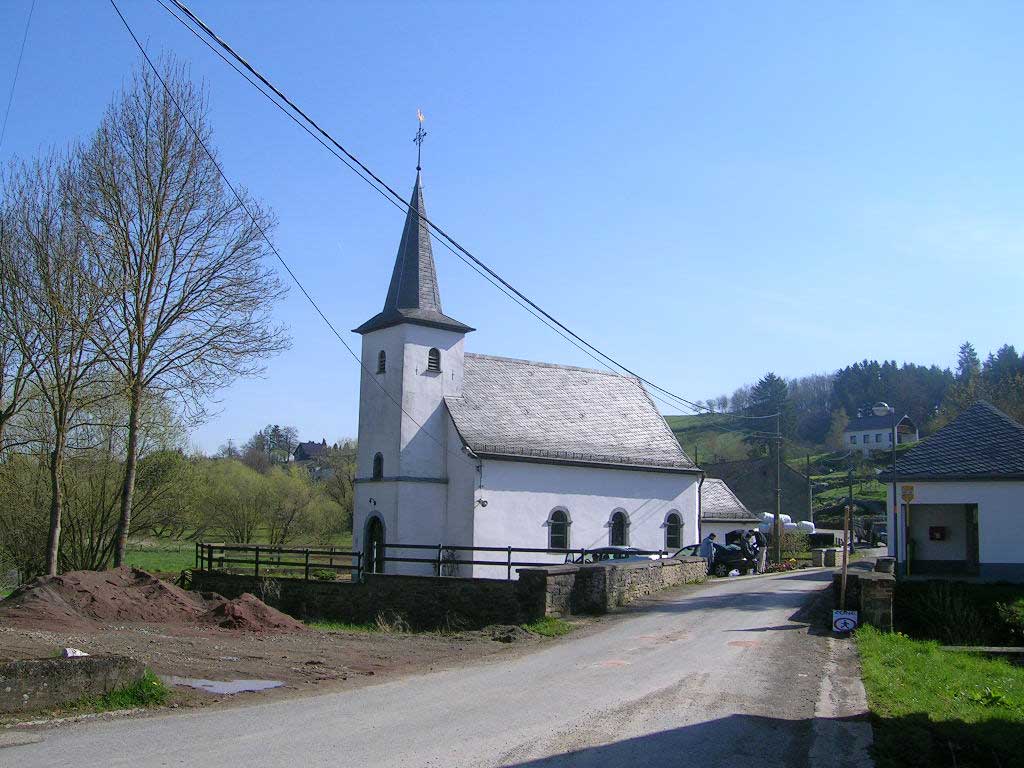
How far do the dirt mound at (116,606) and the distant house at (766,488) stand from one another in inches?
2186

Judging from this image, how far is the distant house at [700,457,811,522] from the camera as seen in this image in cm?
6906

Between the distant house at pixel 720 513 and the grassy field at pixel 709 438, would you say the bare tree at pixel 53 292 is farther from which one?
the grassy field at pixel 709 438

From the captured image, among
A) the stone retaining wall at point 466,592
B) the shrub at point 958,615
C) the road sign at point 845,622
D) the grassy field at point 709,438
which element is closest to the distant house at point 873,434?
the grassy field at point 709,438

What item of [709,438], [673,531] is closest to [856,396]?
[709,438]

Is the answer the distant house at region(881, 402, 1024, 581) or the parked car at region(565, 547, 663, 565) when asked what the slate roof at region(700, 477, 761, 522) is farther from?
the parked car at region(565, 547, 663, 565)

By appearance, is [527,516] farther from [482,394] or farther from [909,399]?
[909,399]

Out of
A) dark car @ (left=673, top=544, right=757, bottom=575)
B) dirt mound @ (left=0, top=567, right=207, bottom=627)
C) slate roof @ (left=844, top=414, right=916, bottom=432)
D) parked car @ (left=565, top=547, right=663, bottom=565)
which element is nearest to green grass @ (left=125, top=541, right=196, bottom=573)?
parked car @ (left=565, top=547, right=663, bottom=565)

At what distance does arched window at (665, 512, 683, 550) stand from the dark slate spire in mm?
11180

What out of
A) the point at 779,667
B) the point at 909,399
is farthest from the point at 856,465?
the point at 779,667

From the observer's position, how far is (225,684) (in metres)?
10.7

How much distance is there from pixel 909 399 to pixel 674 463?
98838 mm

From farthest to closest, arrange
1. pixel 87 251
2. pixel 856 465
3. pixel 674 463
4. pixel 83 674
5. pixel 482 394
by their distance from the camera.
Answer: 1. pixel 856 465
2. pixel 674 463
3. pixel 482 394
4. pixel 87 251
5. pixel 83 674

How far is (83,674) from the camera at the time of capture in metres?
8.99

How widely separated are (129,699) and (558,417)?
82.7 ft
